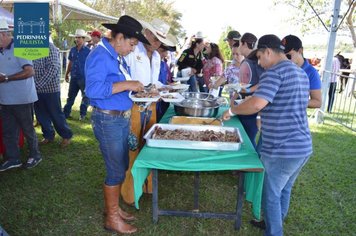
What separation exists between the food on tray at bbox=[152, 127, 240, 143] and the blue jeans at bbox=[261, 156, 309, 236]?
31 centimetres

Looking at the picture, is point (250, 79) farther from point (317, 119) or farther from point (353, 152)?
point (317, 119)

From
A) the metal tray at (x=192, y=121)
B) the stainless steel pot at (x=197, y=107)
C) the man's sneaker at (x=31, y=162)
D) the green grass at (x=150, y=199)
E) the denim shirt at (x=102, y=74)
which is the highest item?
the denim shirt at (x=102, y=74)

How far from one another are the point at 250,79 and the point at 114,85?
1.52 m

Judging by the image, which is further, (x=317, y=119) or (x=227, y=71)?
(x=317, y=119)

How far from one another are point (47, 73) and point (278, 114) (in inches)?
120

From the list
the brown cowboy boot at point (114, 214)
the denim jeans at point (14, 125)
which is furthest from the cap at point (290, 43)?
the denim jeans at point (14, 125)

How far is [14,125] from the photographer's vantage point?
11.1 ft

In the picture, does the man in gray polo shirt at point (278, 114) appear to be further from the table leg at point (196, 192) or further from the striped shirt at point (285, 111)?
the table leg at point (196, 192)

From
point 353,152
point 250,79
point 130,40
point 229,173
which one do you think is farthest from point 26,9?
point 353,152

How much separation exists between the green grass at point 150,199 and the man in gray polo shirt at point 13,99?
21cm

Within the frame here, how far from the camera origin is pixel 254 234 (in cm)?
250

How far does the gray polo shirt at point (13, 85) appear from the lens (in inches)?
121

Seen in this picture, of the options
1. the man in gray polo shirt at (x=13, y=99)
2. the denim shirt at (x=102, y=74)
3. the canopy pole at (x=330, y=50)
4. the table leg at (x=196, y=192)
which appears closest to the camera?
the denim shirt at (x=102, y=74)

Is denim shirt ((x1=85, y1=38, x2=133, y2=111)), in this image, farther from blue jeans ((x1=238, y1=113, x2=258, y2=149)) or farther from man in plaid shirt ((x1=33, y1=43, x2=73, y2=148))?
man in plaid shirt ((x1=33, y1=43, x2=73, y2=148))
